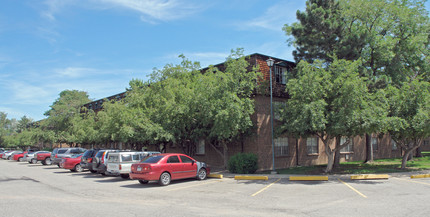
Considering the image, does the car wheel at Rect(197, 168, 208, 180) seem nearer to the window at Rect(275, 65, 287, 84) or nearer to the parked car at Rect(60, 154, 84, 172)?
the window at Rect(275, 65, 287, 84)

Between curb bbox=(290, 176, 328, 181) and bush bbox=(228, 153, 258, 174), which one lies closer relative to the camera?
curb bbox=(290, 176, 328, 181)

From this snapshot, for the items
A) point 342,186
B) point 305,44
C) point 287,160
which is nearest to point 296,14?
point 305,44

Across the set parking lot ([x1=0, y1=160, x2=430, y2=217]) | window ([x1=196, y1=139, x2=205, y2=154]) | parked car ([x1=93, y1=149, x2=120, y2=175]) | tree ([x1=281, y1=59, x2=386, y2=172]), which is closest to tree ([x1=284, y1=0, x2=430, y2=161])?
tree ([x1=281, y1=59, x2=386, y2=172])

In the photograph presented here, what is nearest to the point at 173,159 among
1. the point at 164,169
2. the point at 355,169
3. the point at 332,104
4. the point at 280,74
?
the point at 164,169

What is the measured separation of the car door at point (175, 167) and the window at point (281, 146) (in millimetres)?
9350

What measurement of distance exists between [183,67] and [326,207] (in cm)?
1756

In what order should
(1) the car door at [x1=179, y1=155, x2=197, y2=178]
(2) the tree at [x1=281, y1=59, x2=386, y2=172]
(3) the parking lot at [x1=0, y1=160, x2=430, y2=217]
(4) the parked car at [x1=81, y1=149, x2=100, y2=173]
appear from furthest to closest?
(4) the parked car at [x1=81, y1=149, x2=100, y2=173] < (1) the car door at [x1=179, y1=155, x2=197, y2=178] < (2) the tree at [x1=281, y1=59, x2=386, y2=172] < (3) the parking lot at [x1=0, y1=160, x2=430, y2=217]

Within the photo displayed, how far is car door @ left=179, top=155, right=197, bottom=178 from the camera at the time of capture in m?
15.5

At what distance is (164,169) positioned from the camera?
1445 centimetres

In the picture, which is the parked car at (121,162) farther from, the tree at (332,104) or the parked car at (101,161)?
the tree at (332,104)

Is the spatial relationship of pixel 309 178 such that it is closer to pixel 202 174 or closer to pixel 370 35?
pixel 202 174

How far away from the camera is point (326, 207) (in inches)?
351

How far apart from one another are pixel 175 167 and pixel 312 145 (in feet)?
46.6

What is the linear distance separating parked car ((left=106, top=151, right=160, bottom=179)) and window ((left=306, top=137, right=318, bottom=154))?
14.1 metres
